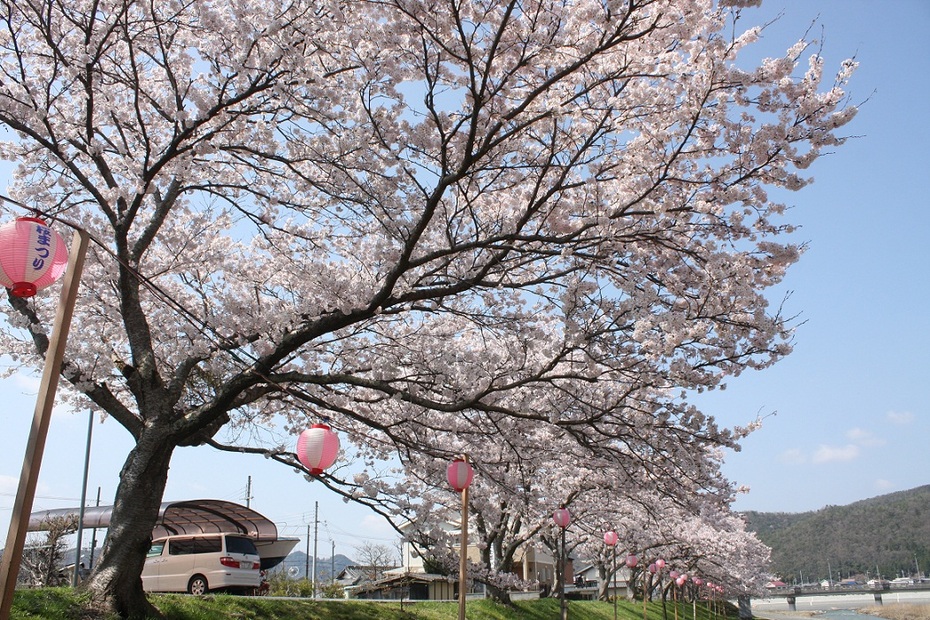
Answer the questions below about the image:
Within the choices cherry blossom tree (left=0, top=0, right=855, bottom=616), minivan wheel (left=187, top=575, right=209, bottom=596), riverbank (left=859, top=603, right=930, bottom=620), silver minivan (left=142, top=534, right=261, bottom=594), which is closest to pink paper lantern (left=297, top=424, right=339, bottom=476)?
cherry blossom tree (left=0, top=0, right=855, bottom=616)

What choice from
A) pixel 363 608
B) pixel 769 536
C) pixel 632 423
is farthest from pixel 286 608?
pixel 769 536

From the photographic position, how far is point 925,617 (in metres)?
51.9

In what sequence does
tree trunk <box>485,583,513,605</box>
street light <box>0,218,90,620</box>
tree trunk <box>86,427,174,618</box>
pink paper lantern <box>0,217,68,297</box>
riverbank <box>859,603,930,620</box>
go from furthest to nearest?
riverbank <box>859,603,930,620</box>, tree trunk <box>485,583,513,605</box>, tree trunk <box>86,427,174,618</box>, pink paper lantern <box>0,217,68,297</box>, street light <box>0,218,90,620</box>

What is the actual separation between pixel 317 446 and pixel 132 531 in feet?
7.85

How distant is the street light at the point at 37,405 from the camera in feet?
13.9

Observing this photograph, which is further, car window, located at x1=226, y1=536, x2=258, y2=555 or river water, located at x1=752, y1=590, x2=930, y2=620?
river water, located at x1=752, y1=590, x2=930, y2=620

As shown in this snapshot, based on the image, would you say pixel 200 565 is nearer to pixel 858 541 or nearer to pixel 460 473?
pixel 460 473

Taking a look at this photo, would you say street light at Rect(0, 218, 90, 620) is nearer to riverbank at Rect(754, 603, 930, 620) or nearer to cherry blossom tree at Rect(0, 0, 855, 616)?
cherry blossom tree at Rect(0, 0, 855, 616)

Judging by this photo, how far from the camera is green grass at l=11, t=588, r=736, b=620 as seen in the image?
7094 mm

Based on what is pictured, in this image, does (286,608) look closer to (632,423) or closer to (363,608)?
(363,608)

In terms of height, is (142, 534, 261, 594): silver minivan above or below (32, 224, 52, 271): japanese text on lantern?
below

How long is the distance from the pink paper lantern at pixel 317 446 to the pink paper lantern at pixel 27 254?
10.5 feet

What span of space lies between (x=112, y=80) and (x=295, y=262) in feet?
10.2

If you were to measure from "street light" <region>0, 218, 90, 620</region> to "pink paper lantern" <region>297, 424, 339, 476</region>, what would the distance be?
3175 mm
